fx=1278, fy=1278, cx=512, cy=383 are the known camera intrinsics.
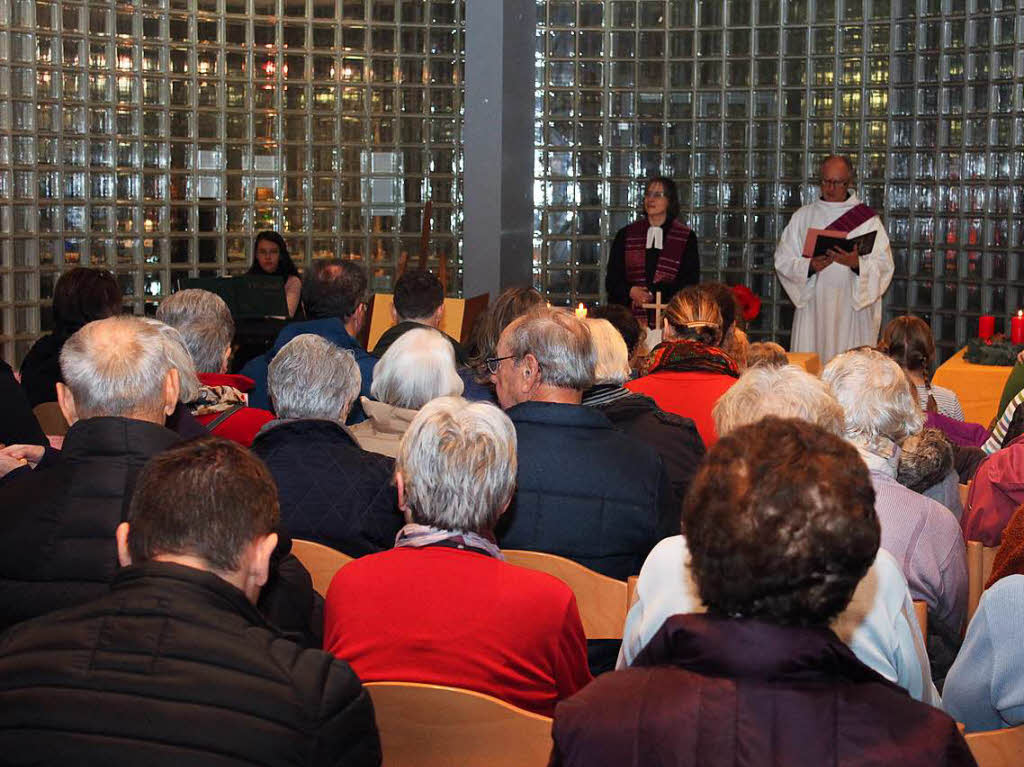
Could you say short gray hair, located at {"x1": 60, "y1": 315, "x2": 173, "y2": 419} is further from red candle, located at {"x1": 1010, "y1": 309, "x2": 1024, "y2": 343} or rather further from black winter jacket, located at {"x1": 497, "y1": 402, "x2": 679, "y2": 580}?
red candle, located at {"x1": 1010, "y1": 309, "x2": 1024, "y2": 343}

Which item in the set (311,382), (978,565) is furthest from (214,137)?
(978,565)

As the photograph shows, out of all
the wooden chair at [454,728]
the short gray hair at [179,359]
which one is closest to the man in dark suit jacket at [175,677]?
the wooden chair at [454,728]

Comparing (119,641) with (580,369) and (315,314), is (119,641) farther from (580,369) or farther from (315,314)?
(315,314)

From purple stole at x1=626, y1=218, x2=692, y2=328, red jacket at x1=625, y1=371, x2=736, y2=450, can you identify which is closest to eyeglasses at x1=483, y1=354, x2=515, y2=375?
red jacket at x1=625, y1=371, x2=736, y2=450

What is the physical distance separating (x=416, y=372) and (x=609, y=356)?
0.53 m

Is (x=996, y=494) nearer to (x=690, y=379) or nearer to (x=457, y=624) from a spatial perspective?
(x=690, y=379)

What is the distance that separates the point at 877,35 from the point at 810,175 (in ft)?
2.77

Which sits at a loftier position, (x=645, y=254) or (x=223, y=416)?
(x=645, y=254)

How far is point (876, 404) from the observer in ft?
8.54

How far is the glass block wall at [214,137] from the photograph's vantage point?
21.0ft

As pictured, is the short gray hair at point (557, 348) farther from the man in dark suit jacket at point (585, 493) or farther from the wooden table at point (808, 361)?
the wooden table at point (808, 361)

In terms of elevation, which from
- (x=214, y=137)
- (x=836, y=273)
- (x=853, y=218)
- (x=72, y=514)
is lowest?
(x=72, y=514)

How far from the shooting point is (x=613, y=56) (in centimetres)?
762

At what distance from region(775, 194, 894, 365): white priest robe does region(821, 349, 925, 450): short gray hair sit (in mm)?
4278
